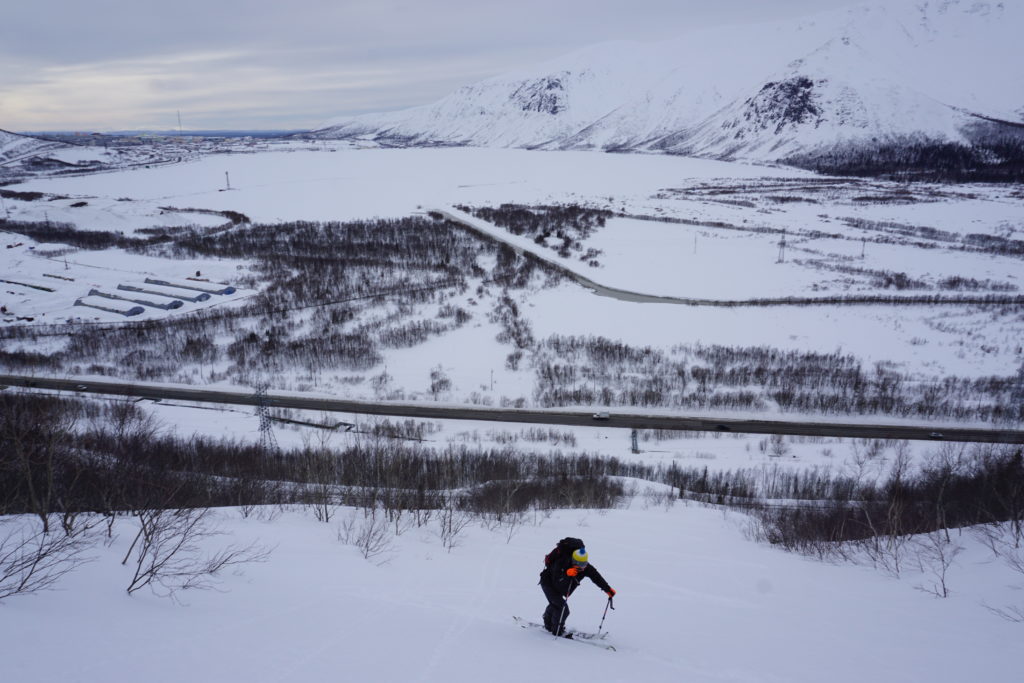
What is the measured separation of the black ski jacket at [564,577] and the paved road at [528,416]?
2112cm

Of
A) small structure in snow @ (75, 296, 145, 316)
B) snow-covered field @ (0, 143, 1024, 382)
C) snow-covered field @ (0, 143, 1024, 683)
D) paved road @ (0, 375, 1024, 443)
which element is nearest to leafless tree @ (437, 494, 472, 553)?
snow-covered field @ (0, 143, 1024, 683)

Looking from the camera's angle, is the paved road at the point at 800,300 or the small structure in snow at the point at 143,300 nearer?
the paved road at the point at 800,300

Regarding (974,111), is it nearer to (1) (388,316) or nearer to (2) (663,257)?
(2) (663,257)

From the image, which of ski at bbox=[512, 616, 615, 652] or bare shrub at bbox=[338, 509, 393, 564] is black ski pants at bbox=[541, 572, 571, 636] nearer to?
ski at bbox=[512, 616, 615, 652]

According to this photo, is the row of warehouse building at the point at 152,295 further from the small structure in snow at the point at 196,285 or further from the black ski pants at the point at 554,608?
the black ski pants at the point at 554,608

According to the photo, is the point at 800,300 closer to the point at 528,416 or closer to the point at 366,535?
the point at 528,416

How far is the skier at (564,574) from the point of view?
7.96 m

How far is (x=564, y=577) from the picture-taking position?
829cm

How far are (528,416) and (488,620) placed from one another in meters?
20.7

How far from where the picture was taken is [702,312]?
44.7 metres

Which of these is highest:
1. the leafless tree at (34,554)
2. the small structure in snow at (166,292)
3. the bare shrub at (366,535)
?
the leafless tree at (34,554)

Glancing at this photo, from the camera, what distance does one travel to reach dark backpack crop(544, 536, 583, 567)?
8031 millimetres

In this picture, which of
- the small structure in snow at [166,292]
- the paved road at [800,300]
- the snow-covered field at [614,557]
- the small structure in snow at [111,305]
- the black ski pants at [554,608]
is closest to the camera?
the snow-covered field at [614,557]

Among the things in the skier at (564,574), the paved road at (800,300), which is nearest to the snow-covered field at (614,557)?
the skier at (564,574)
